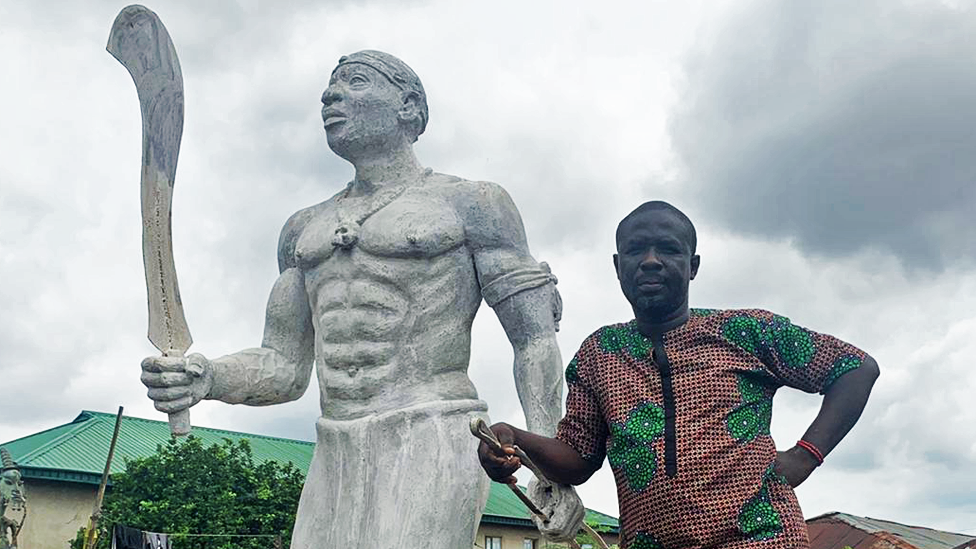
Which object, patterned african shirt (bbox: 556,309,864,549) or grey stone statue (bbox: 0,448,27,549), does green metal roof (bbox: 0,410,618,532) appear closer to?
grey stone statue (bbox: 0,448,27,549)

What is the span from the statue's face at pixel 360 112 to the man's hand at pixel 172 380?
1.06 metres

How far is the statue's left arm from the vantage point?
174 inches

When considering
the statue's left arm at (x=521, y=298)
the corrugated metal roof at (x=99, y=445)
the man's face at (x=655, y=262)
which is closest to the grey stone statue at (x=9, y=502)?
the corrugated metal roof at (x=99, y=445)

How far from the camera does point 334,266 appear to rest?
4.61 m

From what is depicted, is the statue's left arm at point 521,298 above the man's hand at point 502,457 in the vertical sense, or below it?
above

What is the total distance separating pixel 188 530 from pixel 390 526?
15.4 m

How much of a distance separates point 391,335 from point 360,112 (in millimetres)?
936

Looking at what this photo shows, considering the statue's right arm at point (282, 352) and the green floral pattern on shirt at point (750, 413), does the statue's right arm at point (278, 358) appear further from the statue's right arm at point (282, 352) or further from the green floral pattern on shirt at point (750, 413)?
the green floral pattern on shirt at point (750, 413)

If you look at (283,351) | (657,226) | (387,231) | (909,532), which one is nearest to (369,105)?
(387,231)

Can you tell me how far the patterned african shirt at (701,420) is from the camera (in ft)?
10.2

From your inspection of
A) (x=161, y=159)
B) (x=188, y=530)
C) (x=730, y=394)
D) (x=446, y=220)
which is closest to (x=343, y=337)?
(x=446, y=220)

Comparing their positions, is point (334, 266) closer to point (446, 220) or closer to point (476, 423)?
point (446, 220)

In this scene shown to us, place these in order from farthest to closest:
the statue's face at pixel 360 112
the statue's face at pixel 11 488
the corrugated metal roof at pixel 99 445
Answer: the corrugated metal roof at pixel 99 445 < the statue's face at pixel 11 488 < the statue's face at pixel 360 112

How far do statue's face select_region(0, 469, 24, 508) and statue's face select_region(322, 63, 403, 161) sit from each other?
51.3 feet
